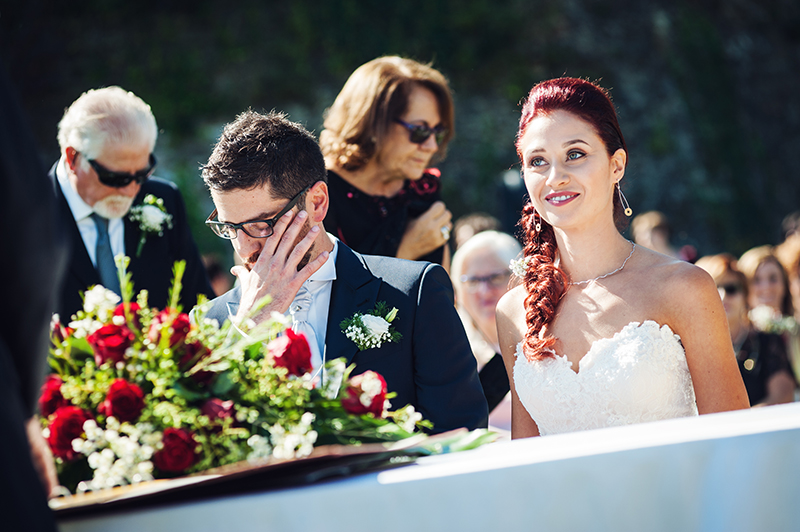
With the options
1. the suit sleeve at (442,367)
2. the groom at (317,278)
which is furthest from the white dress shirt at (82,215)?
the suit sleeve at (442,367)

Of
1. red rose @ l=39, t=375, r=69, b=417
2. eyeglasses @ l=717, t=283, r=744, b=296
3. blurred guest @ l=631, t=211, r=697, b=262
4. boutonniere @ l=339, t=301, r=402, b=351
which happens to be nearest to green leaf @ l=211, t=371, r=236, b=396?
red rose @ l=39, t=375, r=69, b=417

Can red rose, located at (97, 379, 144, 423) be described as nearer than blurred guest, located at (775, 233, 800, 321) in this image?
Yes

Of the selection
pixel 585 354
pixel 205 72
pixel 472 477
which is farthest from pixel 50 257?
pixel 205 72

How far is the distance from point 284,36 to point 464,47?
178 inches

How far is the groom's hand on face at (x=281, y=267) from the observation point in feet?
8.78

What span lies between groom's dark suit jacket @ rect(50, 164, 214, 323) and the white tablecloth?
2765 millimetres

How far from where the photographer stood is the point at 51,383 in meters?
1.75

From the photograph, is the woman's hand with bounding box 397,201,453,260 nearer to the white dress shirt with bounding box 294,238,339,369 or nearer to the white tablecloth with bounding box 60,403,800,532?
the white dress shirt with bounding box 294,238,339,369

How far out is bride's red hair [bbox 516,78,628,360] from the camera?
3125 millimetres

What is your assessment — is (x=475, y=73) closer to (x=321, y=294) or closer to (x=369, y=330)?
(x=321, y=294)

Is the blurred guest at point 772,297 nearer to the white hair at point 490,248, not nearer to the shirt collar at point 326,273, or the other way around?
the white hair at point 490,248

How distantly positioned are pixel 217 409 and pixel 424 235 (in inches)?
105

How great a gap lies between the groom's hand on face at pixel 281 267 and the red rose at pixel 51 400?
2.95 ft

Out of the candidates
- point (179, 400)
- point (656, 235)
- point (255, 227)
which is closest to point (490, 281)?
point (255, 227)
